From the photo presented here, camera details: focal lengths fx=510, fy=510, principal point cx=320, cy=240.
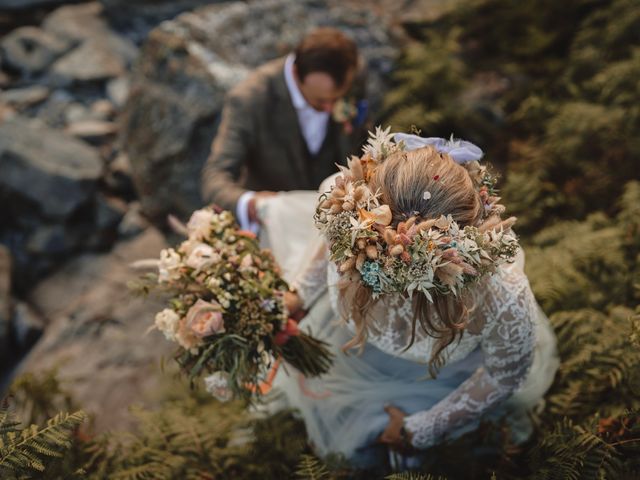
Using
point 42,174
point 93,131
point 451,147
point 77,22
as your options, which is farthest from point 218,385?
point 77,22

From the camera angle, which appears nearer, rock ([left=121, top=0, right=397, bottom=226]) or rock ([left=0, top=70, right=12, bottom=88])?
rock ([left=121, top=0, right=397, bottom=226])

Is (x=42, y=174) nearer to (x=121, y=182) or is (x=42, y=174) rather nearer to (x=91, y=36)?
(x=121, y=182)

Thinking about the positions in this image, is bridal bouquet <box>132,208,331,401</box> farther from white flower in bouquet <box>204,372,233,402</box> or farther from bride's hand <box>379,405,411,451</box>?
bride's hand <box>379,405,411,451</box>

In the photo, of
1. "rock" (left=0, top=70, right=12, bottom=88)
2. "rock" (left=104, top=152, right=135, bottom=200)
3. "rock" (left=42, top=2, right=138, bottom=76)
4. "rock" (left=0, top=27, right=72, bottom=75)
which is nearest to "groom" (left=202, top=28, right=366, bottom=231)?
"rock" (left=104, top=152, right=135, bottom=200)

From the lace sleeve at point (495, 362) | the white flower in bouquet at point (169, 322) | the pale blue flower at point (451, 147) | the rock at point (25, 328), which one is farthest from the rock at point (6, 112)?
the lace sleeve at point (495, 362)

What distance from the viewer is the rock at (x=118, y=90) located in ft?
23.9

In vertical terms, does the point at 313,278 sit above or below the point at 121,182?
above

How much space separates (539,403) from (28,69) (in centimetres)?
Answer: 798

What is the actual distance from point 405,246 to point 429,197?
8.7 inches

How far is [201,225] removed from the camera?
2564 millimetres

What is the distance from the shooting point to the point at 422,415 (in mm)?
2547

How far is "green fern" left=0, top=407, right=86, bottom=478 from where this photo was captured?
2160 mm

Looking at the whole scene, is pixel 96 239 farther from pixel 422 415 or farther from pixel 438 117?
pixel 422 415

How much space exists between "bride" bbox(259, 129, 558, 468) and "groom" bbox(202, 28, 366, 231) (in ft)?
1.79
